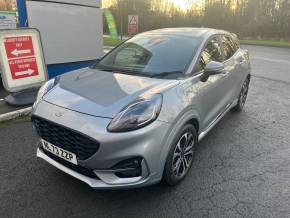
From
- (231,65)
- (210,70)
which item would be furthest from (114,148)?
(231,65)

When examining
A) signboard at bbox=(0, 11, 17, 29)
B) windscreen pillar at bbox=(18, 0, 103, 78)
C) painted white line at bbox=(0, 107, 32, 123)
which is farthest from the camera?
windscreen pillar at bbox=(18, 0, 103, 78)

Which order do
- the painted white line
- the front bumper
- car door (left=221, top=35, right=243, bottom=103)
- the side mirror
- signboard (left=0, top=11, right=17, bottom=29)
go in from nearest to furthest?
the front bumper → the side mirror → car door (left=221, top=35, right=243, bottom=103) → the painted white line → signboard (left=0, top=11, right=17, bottom=29)

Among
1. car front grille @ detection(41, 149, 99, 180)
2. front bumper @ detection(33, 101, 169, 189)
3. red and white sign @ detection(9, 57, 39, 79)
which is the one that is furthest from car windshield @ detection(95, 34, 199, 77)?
red and white sign @ detection(9, 57, 39, 79)

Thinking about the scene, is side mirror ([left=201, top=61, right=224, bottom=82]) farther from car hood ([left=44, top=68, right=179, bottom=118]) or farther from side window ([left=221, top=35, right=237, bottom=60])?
side window ([left=221, top=35, right=237, bottom=60])

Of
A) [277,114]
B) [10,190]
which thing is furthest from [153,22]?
[10,190]

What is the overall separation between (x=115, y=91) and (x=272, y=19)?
117 ft

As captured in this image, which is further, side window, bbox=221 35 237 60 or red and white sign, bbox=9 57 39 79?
red and white sign, bbox=9 57 39 79

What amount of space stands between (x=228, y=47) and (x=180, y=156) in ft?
7.90

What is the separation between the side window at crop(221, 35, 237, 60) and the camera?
4.43 meters

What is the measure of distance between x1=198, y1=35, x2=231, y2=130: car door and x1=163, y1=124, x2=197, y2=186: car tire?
342 mm

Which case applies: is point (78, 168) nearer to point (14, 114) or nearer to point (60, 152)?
point (60, 152)

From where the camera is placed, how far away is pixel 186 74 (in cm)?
321

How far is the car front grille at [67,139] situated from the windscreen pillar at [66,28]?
4080 mm

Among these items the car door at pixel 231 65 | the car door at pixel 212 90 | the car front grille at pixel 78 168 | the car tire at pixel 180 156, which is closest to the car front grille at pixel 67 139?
the car front grille at pixel 78 168
